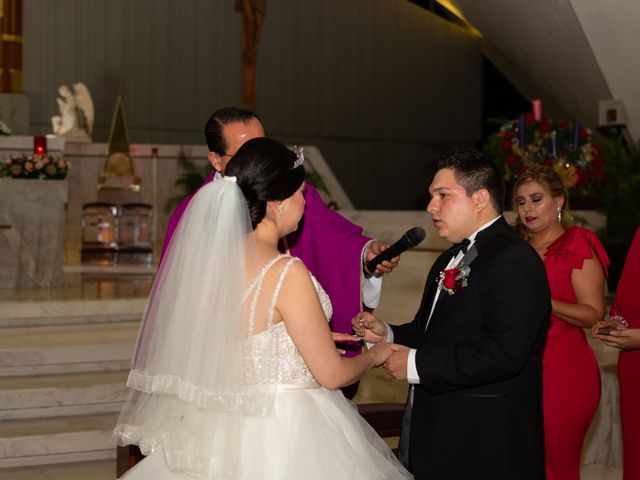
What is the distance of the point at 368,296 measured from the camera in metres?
3.82

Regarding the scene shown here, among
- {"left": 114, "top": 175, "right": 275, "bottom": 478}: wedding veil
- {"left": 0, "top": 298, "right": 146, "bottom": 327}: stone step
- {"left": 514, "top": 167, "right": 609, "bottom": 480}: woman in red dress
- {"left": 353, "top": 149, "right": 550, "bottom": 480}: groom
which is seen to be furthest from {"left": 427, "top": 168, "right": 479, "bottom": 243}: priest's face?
{"left": 0, "top": 298, "right": 146, "bottom": 327}: stone step

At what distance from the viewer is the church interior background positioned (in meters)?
5.79

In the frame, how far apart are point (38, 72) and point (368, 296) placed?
12.8 metres

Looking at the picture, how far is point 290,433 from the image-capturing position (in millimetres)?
2594

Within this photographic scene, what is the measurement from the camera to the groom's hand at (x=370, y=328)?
116 inches

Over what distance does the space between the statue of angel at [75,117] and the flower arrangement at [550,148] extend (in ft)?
22.8

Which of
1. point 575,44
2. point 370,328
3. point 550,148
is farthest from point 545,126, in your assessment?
point 370,328

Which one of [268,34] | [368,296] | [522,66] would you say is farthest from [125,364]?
[268,34]

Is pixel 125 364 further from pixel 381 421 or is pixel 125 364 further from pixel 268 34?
pixel 268 34

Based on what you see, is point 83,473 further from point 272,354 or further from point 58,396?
point 272,354

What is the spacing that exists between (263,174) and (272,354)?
49 centimetres

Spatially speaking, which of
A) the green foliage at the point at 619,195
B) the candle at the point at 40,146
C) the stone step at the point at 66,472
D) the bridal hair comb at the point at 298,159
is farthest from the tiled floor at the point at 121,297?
the bridal hair comb at the point at 298,159

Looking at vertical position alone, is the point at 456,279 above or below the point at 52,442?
above

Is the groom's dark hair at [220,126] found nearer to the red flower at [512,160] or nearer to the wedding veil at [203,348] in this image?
the wedding veil at [203,348]
